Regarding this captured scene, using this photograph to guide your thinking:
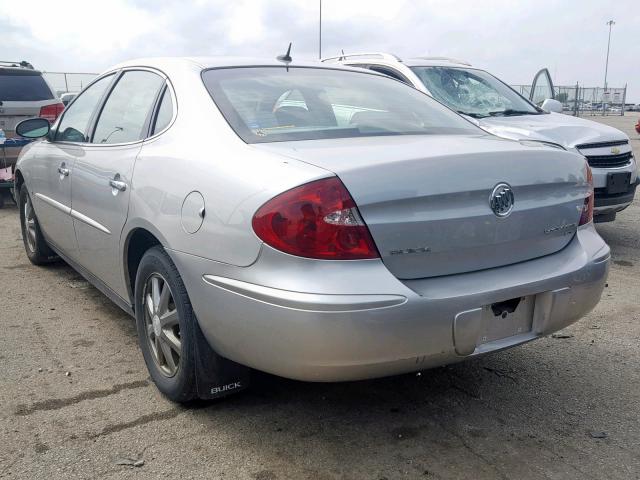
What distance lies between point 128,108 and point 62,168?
78cm

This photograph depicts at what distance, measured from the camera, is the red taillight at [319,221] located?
93.0 inches

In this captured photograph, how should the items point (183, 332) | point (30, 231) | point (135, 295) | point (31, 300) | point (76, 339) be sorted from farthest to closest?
1. point (30, 231)
2. point (31, 300)
3. point (76, 339)
4. point (135, 295)
5. point (183, 332)

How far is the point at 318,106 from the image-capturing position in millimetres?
3285

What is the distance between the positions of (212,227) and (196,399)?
0.91m

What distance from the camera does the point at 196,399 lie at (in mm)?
3055

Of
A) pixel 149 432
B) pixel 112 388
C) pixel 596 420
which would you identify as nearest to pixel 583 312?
pixel 596 420

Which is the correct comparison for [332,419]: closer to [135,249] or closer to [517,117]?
[135,249]

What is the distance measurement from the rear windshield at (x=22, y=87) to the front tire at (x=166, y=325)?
6.69 meters

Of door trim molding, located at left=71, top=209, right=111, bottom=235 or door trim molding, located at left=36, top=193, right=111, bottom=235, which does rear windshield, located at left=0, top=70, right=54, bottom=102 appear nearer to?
door trim molding, located at left=36, top=193, right=111, bottom=235

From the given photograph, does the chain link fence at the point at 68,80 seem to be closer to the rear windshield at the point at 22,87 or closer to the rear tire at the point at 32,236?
the rear windshield at the point at 22,87

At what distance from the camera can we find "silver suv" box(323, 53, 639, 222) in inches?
242

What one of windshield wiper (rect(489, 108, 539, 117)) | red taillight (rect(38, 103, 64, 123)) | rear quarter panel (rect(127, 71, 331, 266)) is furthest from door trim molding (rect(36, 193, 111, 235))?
red taillight (rect(38, 103, 64, 123))

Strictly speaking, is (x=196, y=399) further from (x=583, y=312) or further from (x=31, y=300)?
(x=31, y=300)

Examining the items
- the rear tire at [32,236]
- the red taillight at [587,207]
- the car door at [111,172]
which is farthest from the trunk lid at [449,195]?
the rear tire at [32,236]
